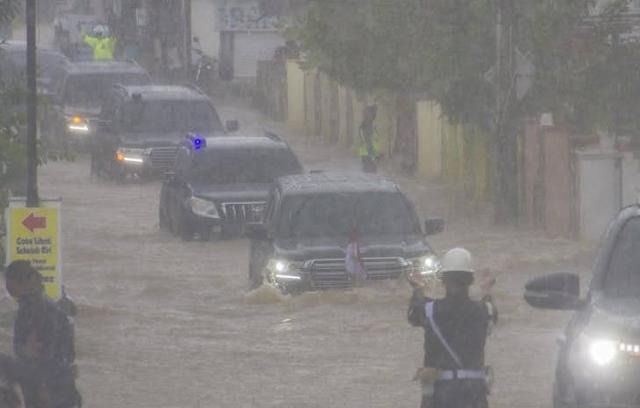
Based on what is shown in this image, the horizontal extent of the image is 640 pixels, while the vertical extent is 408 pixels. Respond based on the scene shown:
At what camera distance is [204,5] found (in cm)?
5997

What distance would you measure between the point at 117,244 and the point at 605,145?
23.8 ft

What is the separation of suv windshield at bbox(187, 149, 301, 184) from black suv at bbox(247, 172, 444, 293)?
6044 mm

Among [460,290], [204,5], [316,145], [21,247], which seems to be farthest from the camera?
[204,5]

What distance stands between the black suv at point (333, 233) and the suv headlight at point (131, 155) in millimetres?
14479

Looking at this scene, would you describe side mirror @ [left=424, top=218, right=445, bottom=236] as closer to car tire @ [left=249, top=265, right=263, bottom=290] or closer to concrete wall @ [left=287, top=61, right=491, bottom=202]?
car tire @ [left=249, top=265, right=263, bottom=290]

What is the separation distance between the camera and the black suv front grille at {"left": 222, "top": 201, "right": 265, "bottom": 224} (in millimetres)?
25547

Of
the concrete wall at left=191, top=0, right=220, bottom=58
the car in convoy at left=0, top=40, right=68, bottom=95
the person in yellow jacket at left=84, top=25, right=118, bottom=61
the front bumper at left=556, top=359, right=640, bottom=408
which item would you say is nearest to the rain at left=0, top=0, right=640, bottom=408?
the front bumper at left=556, top=359, right=640, bottom=408

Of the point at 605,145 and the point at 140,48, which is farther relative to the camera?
the point at 140,48

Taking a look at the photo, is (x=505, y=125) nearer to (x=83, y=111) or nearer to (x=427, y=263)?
(x=427, y=263)

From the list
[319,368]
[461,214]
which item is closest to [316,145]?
[461,214]

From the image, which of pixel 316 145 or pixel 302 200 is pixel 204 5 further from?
pixel 302 200

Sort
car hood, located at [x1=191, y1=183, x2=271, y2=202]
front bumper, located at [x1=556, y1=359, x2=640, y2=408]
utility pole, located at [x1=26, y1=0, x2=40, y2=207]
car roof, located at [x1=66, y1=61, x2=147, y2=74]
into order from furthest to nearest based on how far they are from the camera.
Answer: car roof, located at [x1=66, y1=61, x2=147, y2=74]
car hood, located at [x1=191, y1=183, x2=271, y2=202]
utility pole, located at [x1=26, y1=0, x2=40, y2=207]
front bumper, located at [x1=556, y1=359, x2=640, y2=408]

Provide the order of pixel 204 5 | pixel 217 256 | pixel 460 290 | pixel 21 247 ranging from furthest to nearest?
1. pixel 204 5
2. pixel 217 256
3. pixel 21 247
4. pixel 460 290

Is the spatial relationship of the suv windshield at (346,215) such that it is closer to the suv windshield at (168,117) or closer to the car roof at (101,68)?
the suv windshield at (168,117)
